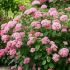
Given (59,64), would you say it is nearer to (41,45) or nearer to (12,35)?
(41,45)

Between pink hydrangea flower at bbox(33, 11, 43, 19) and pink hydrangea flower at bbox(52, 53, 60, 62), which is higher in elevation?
pink hydrangea flower at bbox(33, 11, 43, 19)

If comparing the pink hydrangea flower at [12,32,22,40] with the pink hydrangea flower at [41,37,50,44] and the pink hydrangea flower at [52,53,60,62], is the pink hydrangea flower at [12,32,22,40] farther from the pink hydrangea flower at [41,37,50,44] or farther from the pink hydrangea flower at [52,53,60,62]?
the pink hydrangea flower at [52,53,60,62]

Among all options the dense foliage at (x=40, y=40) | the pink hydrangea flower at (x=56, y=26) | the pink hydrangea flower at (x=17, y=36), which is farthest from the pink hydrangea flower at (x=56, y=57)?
the pink hydrangea flower at (x=17, y=36)

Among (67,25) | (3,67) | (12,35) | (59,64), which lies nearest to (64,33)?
(67,25)

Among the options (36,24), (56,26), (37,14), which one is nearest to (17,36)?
(36,24)

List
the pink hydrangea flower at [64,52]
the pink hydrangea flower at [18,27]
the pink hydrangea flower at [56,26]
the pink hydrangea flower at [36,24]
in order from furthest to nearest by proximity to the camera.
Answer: the pink hydrangea flower at [18,27] < the pink hydrangea flower at [36,24] < the pink hydrangea flower at [56,26] < the pink hydrangea flower at [64,52]

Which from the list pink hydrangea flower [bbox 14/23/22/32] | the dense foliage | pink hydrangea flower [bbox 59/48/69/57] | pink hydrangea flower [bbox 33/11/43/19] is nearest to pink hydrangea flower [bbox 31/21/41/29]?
the dense foliage

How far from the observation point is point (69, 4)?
7605mm

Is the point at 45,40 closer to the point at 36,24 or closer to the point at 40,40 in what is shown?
the point at 40,40

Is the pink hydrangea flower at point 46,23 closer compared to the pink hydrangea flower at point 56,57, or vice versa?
the pink hydrangea flower at point 56,57

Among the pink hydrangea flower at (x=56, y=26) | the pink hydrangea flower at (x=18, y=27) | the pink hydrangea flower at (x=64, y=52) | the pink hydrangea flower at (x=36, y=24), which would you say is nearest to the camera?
the pink hydrangea flower at (x=64, y=52)

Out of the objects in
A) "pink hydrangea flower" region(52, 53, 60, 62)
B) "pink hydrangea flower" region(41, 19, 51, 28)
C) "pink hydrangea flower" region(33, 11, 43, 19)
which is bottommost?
"pink hydrangea flower" region(52, 53, 60, 62)

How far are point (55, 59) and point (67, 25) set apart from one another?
2.21 feet

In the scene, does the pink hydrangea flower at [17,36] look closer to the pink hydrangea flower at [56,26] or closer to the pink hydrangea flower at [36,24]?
the pink hydrangea flower at [36,24]
